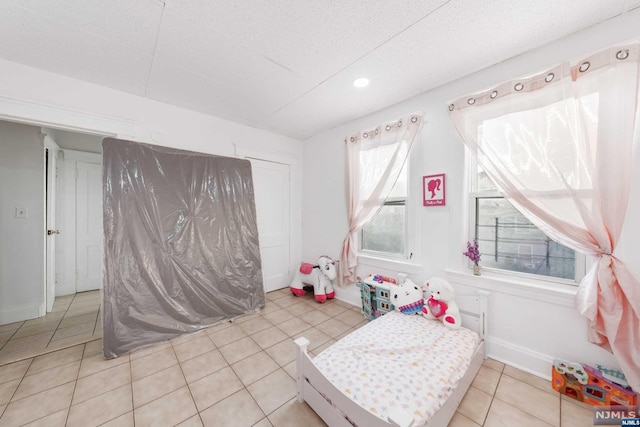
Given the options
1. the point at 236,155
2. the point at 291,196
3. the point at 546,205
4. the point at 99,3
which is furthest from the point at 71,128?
the point at 546,205

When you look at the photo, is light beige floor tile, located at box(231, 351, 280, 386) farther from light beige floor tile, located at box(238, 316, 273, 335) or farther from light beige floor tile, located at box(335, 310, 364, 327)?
light beige floor tile, located at box(335, 310, 364, 327)

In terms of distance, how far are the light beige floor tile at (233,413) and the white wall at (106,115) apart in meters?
2.58

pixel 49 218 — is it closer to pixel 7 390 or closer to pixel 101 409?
pixel 7 390

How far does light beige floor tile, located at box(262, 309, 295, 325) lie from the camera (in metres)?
2.61

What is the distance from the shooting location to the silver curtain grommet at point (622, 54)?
1362 mm

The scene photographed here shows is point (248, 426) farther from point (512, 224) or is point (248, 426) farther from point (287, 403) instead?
point (512, 224)

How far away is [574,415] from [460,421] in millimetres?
697

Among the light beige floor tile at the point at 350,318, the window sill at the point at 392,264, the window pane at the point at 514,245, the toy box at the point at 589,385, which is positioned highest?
the window pane at the point at 514,245

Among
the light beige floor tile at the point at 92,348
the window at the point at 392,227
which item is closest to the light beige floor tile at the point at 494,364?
the window at the point at 392,227

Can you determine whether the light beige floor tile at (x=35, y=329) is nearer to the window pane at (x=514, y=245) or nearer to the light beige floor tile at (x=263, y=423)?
the light beige floor tile at (x=263, y=423)

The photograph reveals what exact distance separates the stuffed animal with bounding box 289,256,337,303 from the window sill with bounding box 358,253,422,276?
45 centimetres

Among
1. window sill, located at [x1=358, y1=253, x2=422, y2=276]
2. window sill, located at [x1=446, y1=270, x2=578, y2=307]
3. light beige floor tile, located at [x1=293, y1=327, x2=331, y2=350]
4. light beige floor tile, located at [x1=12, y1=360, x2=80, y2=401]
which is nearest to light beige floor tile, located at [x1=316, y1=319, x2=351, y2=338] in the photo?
light beige floor tile, located at [x1=293, y1=327, x2=331, y2=350]
